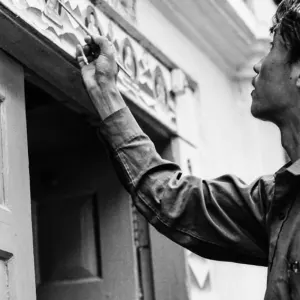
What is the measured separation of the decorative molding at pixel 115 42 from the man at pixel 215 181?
0.30 metres

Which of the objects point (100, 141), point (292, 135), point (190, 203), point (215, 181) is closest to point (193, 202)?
point (190, 203)

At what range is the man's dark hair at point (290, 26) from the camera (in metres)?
3.23

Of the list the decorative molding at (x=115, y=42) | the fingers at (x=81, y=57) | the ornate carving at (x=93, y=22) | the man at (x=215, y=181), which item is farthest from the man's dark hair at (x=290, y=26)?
the ornate carving at (x=93, y=22)

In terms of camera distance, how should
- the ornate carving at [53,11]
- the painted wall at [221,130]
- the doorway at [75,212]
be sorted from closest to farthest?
the ornate carving at [53,11] → the doorway at [75,212] → the painted wall at [221,130]

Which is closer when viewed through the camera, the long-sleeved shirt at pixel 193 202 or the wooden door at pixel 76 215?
the long-sleeved shirt at pixel 193 202

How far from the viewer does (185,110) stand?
201 inches

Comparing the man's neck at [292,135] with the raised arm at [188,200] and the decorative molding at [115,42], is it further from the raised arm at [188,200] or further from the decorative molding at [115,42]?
the decorative molding at [115,42]

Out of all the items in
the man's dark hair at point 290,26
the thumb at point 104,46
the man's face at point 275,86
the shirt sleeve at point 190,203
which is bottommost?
the shirt sleeve at point 190,203

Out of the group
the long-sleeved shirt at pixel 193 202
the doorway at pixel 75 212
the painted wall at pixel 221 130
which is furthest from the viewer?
the painted wall at pixel 221 130

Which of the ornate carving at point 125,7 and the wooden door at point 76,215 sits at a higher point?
the ornate carving at point 125,7

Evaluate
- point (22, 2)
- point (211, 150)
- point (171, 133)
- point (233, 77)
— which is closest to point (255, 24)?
point (233, 77)

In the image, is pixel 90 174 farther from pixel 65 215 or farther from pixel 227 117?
pixel 227 117

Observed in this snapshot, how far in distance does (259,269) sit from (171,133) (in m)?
1.18

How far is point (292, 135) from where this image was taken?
3248mm
